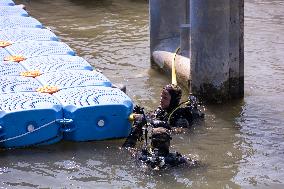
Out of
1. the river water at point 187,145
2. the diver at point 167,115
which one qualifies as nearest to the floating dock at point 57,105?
the river water at point 187,145

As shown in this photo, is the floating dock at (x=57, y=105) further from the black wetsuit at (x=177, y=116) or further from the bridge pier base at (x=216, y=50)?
the bridge pier base at (x=216, y=50)

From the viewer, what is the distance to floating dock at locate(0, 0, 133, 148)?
789 cm

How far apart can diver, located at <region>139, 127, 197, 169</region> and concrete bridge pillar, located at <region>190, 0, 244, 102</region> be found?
101 inches

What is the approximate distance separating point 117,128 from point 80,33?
23.7 ft

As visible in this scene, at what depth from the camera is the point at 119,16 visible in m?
17.2

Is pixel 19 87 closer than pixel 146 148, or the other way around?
pixel 146 148

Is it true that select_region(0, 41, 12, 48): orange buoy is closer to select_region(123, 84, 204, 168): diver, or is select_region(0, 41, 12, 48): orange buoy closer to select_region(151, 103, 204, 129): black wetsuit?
select_region(123, 84, 204, 168): diver

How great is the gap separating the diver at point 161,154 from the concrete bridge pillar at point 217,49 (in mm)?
2558

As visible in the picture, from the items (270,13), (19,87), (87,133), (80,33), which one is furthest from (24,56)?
(270,13)

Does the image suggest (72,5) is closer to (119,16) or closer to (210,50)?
(119,16)

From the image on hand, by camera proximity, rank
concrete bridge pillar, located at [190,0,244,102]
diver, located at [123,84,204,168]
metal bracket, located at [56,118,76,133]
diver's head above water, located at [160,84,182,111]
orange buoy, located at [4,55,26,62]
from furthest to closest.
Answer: orange buoy, located at [4,55,26,62]
concrete bridge pillar, located at [190,0,244,102]
diver's head above water, located at [160,84,182,111]
metal bracket, located at [56,118,76,133]
diver, located at [123,84,204,168]

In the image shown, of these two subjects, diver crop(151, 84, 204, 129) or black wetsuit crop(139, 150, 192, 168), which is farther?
diver crop(151, 84, 204, 129)

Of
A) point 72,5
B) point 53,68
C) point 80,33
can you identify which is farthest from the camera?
point 72,5

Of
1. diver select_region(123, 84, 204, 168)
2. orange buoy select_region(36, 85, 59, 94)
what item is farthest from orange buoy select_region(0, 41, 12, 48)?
diver select_region(123, 84, 204, 168)
